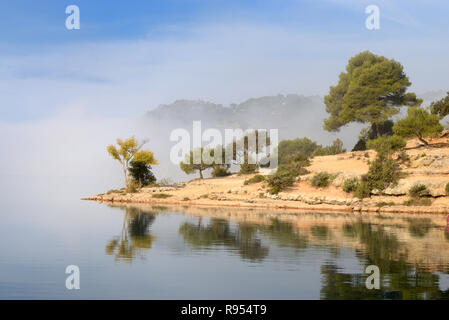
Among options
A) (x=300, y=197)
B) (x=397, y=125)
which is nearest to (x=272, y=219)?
(x=300, y=197)

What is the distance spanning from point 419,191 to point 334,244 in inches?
793

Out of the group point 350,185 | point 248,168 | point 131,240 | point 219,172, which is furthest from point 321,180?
point 131,240

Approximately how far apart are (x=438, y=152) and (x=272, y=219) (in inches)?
769

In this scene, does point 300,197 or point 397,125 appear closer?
point 300,197

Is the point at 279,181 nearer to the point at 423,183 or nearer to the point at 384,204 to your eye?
the point at 384,204

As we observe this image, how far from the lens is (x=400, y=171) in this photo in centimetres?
4131

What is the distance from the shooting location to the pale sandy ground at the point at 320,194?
1495 inches

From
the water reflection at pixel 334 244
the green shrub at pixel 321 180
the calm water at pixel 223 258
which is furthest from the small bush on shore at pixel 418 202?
the calm water at pixel 223 258

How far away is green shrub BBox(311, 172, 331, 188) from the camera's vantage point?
141 feet

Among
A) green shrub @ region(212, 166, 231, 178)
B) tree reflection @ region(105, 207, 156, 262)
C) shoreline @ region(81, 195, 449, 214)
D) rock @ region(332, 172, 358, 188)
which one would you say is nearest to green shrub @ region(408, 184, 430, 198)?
shoreline @ region(81, 195, 449, 214)

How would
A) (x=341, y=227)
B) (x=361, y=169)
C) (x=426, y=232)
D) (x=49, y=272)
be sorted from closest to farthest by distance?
(x=49, y=272), (x=426, y=232), (x=341, y=227), (x=361, y=169)

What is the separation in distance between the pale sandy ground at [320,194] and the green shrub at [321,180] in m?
0.43
